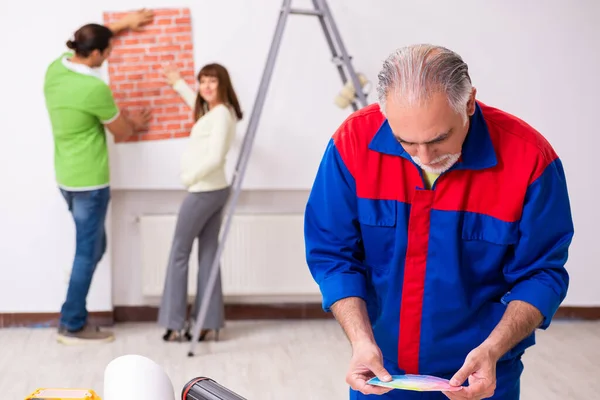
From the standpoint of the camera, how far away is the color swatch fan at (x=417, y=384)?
148 cm

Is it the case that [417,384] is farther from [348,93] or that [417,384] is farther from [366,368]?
[348,93]

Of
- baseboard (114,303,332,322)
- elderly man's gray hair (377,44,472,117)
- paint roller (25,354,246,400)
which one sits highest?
elderly man's gray hair (377,44,472,117)

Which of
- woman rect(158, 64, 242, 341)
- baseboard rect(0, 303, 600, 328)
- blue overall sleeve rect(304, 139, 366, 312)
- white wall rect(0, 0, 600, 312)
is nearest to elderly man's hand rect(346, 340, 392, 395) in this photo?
blue overall sleeve rect(304, 139, 366, 312)

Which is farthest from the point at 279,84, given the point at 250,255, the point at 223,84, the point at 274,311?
the point at 274,311

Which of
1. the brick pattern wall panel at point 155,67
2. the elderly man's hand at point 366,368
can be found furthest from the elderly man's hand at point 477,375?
the brick pattern wall panel at point 155,67

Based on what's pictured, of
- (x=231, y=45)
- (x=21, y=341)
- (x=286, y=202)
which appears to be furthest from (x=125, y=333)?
(x=231, y=45)

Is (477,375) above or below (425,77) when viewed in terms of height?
below

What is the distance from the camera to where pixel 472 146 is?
1607 mm

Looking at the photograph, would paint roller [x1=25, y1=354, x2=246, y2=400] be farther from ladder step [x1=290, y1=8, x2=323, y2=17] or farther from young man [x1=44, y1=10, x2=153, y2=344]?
young man [x1=44, y1=10, x2=153, y2=344]

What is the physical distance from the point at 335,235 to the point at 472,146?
1.08 ft

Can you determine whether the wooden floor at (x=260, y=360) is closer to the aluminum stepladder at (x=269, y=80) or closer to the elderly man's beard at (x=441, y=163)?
the aluminum stepladder at (x=269, y=80)

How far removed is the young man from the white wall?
0.92 feet

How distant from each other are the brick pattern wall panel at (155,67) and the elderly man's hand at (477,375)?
122 inches

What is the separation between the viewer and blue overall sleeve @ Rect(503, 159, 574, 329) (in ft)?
5.21
